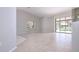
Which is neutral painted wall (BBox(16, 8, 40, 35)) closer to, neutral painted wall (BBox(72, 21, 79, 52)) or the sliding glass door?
the sliding glass door

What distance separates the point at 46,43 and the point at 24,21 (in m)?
0.91

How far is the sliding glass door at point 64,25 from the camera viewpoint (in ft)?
9.00

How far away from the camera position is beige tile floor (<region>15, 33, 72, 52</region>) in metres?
2.72

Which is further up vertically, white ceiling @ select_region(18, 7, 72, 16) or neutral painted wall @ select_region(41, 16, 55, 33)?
white ceiling @ select_region(18, 7, 72, 16)

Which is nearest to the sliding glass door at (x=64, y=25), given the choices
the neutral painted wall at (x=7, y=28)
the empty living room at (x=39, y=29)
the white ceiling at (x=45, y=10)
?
the empty living room at (x=39, y=29)

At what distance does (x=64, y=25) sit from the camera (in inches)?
114

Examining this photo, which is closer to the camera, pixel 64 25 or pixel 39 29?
pixel 64 25

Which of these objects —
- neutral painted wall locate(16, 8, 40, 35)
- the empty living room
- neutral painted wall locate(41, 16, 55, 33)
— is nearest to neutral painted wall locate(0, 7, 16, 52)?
the empty living room

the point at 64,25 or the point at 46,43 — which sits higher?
the point at 64,25

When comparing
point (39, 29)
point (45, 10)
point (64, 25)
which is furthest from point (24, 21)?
point (64, 25)

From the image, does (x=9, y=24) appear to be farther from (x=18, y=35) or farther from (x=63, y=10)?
(x=63, y=10)

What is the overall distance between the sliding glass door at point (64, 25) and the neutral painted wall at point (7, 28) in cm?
129

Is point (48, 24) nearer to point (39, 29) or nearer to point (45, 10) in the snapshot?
point (39, 29)

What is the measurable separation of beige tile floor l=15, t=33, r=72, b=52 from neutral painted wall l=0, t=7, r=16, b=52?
29 centimetres
